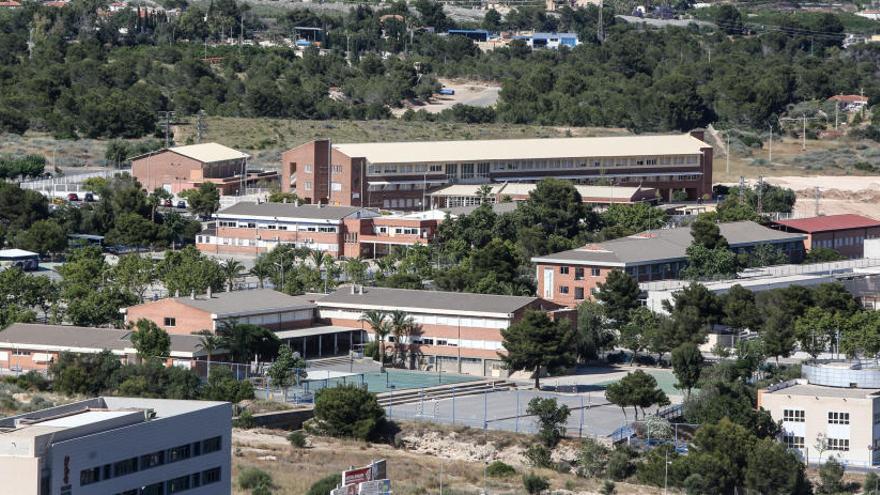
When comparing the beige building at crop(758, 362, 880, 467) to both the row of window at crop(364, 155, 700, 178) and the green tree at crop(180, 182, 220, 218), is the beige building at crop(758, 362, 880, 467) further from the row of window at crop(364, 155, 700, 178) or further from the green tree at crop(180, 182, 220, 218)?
the row of window at crop(364, 155, 700, 178)

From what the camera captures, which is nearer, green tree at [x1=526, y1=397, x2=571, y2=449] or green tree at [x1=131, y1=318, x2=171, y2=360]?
green tree at [x1=526, y1=397, x2=571, y2=449]

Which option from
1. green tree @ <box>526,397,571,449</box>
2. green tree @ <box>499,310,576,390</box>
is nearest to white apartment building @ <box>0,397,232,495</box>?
green tree @ <box>526,397,571,449</box>

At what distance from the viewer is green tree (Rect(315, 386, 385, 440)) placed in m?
54.3

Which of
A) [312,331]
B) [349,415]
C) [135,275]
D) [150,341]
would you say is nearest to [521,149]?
[135,275]

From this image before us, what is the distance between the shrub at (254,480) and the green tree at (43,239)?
33025 millimetres

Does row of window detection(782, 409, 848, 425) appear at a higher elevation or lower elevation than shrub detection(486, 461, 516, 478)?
higher

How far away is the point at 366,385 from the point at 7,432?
→ 1971cm

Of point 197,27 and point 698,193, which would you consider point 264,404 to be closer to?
point 698,193

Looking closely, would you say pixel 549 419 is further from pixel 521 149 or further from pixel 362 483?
pixel 521 149

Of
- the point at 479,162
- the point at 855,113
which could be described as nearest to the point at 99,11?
the point at 855,113

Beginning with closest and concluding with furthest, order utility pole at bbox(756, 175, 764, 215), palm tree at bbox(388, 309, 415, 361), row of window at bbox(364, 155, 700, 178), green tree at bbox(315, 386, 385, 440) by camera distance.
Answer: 1. green tree at bbox(315, 386, 385, 440)
2. palm tree at bbox(388, 309, 415, 361)
3. row of window at bbox(364, 155, 700, 178)
4. utility pole at bbox(756, 175, 764, 215)

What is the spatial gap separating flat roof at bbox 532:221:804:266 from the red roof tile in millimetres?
1504

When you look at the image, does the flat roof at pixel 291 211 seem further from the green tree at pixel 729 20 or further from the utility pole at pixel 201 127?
the green tree at pixel 729 20

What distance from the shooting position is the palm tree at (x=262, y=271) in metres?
73.6
